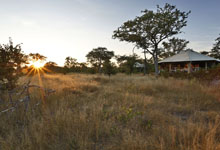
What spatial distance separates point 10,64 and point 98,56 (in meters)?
38.2

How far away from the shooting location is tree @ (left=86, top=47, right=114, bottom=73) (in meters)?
41.3

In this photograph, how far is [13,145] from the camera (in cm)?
200

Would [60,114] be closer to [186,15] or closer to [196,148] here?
[196,148]

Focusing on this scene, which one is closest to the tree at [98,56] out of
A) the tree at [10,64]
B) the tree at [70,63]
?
the tree at [70,63]

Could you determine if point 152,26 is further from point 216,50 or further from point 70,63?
point 216,50

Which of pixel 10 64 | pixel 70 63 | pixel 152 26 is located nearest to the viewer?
pixel 10 64

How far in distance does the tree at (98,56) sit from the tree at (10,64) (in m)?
35.7

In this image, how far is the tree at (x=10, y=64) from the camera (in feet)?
14.2

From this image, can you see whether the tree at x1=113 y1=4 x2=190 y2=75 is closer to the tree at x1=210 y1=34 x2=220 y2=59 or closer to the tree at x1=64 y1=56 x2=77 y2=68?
the tree at x1=64 y1=56 x2=77 y2=68

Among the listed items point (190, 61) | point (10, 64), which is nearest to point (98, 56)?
point (190, 61)

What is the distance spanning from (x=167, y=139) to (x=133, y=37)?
18202 mm

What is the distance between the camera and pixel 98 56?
138 ft

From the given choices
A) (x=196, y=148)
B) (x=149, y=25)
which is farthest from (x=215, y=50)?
(x=196, y=148)

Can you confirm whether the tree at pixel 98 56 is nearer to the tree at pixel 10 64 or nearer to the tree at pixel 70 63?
the tree at pixel 70 63
